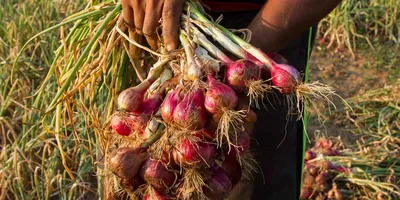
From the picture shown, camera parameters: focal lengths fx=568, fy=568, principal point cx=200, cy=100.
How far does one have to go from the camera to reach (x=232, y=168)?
1251 mm

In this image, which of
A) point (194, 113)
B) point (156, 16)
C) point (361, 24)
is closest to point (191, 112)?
point (194, 113)

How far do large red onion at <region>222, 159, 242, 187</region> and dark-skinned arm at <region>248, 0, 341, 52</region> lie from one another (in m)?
0.26

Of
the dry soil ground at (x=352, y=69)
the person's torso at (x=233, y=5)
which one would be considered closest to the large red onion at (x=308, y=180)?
the dry soil ground at (x=352, y=69)

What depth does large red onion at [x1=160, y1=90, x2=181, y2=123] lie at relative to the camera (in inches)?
44.9

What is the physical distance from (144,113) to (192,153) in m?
0.16

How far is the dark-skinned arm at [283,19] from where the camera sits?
123 cm

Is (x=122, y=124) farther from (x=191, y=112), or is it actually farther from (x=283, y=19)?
(x=283, y=19)

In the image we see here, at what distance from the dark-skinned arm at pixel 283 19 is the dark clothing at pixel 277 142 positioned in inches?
8.0

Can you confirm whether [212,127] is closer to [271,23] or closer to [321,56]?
[271,23]

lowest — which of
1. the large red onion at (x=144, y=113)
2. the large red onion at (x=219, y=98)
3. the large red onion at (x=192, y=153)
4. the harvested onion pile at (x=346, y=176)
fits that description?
the harvested onion pile at (x=346, y=176)

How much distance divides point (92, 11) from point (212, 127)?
50 cm

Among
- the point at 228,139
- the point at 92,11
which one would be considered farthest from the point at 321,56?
the point at 228,139

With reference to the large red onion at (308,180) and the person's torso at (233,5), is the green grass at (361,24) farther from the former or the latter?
the person's torso at (233,5)

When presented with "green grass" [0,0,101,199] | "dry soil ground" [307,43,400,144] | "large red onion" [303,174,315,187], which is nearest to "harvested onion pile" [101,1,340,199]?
"green grass" [0,0,101,199]
